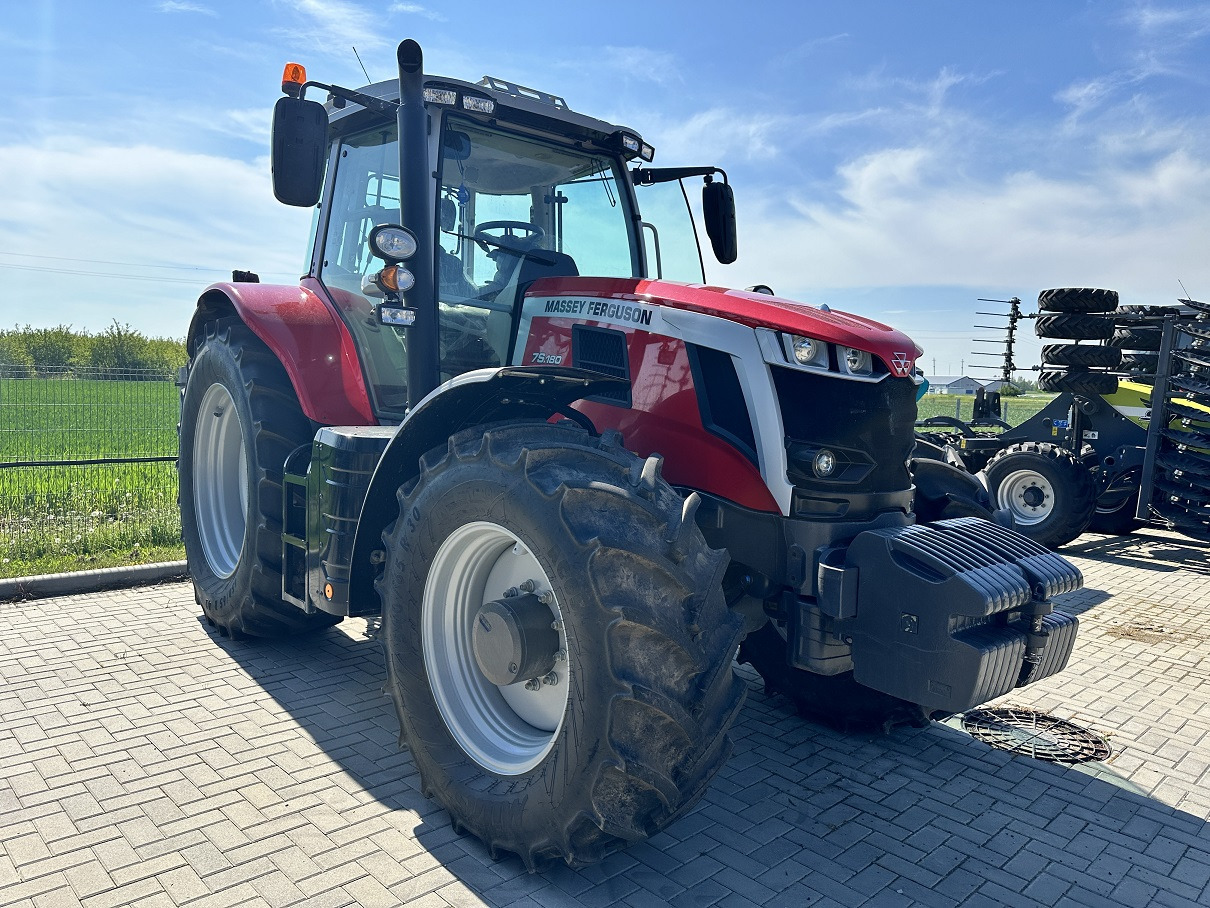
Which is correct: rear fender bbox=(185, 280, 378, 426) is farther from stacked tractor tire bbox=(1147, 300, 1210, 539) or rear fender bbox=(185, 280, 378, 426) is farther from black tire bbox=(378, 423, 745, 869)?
stacked tractor tire bbox=(1147, 300, 1210, 539)

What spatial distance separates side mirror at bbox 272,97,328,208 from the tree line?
245 inches

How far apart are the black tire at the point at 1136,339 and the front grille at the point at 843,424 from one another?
25.8ft

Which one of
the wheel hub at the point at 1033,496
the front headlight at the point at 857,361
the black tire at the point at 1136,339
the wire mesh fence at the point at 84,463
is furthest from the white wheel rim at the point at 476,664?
the black tire at the point at 1136,339

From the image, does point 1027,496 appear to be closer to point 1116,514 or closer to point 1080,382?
point 1080,382

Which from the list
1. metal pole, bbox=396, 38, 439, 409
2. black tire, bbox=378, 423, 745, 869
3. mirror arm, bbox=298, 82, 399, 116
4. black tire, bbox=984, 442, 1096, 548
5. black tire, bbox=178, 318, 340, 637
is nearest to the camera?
black tire, bbox=378, 423, 745, 869

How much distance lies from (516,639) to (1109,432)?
9.15m

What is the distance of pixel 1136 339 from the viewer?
32.3ft

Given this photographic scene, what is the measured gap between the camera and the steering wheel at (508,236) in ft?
13.3

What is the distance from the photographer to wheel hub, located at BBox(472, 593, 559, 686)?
111 inches

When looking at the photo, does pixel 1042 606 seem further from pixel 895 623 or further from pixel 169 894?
pixel 169 894

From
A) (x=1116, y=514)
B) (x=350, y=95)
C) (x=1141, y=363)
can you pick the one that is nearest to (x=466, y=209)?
(x=350, y=95)

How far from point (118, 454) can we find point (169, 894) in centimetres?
792

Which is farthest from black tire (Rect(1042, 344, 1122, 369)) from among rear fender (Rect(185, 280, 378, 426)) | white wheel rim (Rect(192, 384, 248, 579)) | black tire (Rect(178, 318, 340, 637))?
white wheel rim (Rect(192, 384, 248, 579))

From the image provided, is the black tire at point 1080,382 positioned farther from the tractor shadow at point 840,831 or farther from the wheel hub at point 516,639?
the wheel hub at point 516,639
